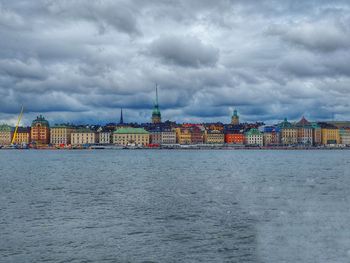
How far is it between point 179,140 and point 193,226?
165 metres

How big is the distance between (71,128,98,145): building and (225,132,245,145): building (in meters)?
45.1

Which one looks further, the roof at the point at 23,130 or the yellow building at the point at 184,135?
the roof at the point at 23,130

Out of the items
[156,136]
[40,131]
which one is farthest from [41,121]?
[156,136]

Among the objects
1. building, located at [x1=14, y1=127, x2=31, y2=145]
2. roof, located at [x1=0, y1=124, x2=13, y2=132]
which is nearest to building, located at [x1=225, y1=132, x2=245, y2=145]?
building, located at [x1=14, y1=127, x2=31, y2=145]

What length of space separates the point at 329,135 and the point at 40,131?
98.1 metres

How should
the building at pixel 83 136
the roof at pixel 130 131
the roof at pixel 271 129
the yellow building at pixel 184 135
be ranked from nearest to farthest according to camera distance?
1. the roof at pixel 130 131
2. the building at pixel 83 136
3. the yellow building at pixel 184 135
4. the roof at pixel 271 129

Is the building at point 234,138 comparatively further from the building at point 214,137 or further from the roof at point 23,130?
the roof at point 23,130

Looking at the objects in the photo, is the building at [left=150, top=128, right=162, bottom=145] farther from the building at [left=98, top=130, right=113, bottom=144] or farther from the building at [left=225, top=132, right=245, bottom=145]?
the building at [left=225, top=132, right=245, bottom=145]

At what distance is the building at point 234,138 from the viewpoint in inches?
7470

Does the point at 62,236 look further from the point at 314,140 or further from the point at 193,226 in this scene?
the point at 314,140

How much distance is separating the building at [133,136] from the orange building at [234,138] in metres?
27.8

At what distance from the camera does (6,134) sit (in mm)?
189375

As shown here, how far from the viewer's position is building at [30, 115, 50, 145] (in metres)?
183

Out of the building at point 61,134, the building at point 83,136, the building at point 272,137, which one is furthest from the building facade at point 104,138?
the building at point 272,137
